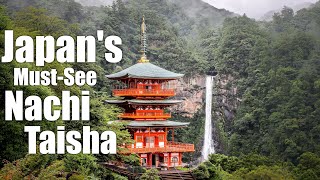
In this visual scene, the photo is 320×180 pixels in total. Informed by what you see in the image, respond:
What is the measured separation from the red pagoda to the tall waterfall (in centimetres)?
1984

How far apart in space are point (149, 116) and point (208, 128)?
22.9m

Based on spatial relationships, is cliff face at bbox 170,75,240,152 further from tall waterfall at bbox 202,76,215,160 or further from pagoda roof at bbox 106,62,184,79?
pagoda roof at bbox 106,62,184,79

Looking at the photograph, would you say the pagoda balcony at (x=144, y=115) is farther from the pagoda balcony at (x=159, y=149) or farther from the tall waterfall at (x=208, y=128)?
the tall waterfall at (x=208, y=128)

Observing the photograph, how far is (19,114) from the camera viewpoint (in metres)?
16.5

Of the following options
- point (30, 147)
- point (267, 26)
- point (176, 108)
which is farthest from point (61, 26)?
point (267, 26)

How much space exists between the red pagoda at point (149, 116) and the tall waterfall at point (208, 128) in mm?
19843

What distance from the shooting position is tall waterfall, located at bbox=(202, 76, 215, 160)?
160ft

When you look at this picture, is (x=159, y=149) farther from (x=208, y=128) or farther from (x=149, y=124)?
(x=208, y=128)

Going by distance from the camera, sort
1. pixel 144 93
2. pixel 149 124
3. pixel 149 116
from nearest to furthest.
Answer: pixel 149 124, pixel 144 93, pixel 149 116

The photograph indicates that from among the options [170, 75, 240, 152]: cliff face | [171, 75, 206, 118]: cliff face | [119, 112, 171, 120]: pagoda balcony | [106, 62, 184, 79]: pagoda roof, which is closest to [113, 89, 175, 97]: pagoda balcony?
[106, 62, 184, 79]: pagoda roof

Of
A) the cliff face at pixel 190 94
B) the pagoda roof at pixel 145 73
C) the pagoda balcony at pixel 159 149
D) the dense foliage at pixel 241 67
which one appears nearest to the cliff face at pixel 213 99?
the cliff face at pixel 190 94

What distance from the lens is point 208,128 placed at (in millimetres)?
50812

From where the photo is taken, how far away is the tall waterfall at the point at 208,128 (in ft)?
160

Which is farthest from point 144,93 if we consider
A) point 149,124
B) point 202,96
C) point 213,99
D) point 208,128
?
point 213,99
